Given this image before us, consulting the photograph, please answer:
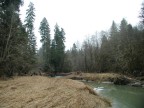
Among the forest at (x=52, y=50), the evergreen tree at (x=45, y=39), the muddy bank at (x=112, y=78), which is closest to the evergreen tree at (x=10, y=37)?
the forest at (x=52, y=50)

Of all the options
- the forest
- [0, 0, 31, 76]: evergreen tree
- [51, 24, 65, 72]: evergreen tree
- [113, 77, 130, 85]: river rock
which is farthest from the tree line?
[0, 0, 31, 76]: evergreen tree

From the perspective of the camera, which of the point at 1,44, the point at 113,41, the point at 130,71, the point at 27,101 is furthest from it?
the point at 113,41

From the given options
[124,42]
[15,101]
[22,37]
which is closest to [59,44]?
[124,42]

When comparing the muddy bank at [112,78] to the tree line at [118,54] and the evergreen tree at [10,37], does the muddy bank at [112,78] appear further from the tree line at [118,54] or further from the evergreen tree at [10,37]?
the evergreen tree at [10,37]

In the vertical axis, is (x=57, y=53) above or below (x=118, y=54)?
above

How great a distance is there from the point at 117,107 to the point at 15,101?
7.77 meters

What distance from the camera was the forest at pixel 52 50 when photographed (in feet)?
73.6

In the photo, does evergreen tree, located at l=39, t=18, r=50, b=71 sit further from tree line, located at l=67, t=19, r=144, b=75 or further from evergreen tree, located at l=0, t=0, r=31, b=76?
evergreen tree, located at l=0, t=0, r=31, b=76

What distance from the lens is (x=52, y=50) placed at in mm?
59844

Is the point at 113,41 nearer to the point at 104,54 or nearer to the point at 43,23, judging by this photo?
the point at 104,54

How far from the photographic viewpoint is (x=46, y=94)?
11500 millimetres

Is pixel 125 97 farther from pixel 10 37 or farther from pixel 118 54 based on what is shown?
pixel 118 54

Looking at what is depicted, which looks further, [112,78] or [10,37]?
[112,78]

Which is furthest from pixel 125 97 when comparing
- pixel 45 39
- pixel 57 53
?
pixel 45 39
